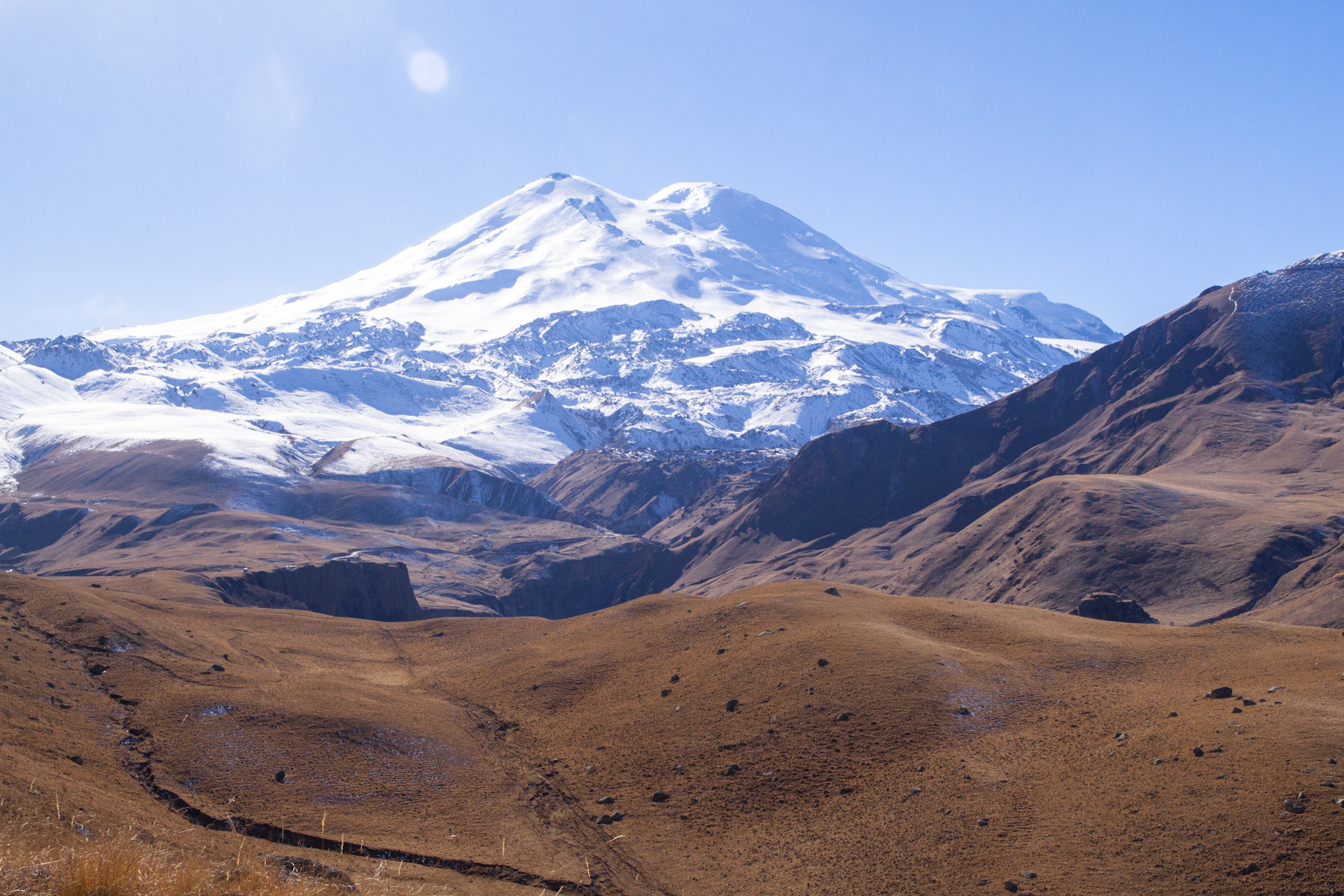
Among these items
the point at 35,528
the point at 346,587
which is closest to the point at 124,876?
the point at 346,587

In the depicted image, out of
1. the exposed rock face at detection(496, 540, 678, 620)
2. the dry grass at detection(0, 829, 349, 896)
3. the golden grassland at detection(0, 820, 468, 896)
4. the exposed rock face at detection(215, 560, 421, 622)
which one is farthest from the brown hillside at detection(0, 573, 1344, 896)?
the exposed rock face at detection(496, 540, 678, 620)

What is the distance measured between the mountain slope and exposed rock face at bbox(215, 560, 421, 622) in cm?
6450

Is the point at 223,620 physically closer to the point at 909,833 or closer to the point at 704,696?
the point at 704,696

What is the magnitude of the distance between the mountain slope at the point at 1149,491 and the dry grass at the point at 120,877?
77961 mm

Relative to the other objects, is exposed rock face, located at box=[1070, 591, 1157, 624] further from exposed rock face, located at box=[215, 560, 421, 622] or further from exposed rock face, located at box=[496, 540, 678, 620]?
exposed rock face, located at box=[496, 540, 678, 620]

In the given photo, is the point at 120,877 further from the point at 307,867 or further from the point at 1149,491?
the point at 1149,491

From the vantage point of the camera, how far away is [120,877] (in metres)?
10.8

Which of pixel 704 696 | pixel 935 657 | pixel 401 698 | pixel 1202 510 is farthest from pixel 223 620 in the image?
pixel 1202 510

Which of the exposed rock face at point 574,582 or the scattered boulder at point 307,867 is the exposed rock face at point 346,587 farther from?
the scattered boulder at point 307,867

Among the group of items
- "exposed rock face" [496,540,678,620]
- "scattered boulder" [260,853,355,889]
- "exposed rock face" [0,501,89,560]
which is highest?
"exposed rock face" [0,501,89,560]

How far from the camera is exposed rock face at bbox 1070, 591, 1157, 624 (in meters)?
70.2

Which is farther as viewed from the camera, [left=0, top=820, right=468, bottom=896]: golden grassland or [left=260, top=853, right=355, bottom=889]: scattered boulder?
[left=260, top=853, right=355, bottom=889]: scattered boulder

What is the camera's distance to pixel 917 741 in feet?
101

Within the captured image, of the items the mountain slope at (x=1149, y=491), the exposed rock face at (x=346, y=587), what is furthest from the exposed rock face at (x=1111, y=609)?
the exposed rock face at (x=346, y=587)
